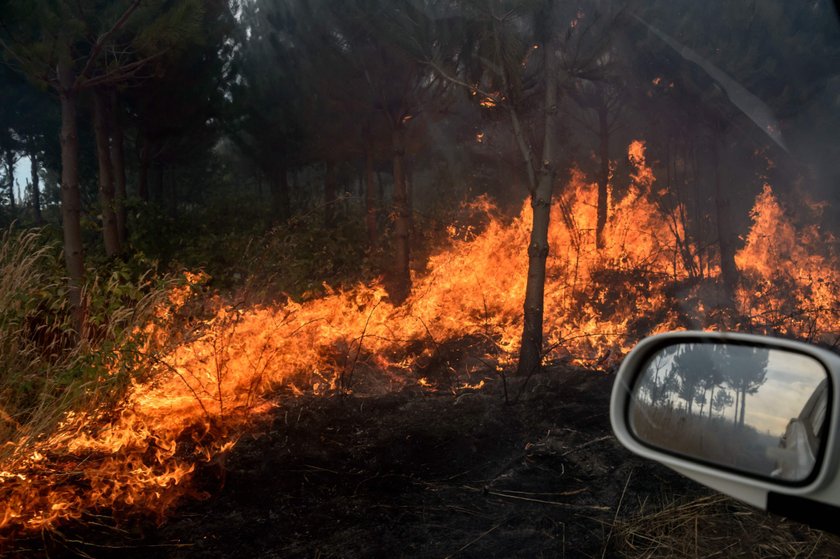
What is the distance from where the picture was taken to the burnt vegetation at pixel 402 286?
4.02 metres

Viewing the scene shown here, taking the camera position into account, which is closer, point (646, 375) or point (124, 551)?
point (646, 375)

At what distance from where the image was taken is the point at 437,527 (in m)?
3.81

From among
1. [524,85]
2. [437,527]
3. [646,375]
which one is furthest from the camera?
[524,85]

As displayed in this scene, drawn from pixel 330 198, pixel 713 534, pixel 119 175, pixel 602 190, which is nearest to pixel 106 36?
pixel 713 534

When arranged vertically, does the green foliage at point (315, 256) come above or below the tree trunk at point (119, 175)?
below

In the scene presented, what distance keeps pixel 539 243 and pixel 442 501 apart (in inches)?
147

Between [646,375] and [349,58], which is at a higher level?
[349,58]

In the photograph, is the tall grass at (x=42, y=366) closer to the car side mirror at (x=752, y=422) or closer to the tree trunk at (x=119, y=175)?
the car side mirror at (x=752, y=422)

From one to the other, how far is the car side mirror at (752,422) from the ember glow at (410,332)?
342cm

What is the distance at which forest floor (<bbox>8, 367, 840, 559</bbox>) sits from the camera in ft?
11.5

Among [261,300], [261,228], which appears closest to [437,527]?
[261,300]

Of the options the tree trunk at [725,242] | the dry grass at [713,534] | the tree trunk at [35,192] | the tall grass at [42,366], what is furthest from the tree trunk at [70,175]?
the tree trunk at [35,192]

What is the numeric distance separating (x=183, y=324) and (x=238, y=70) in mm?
13224

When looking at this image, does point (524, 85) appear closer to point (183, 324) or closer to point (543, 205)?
point (543, 205)
